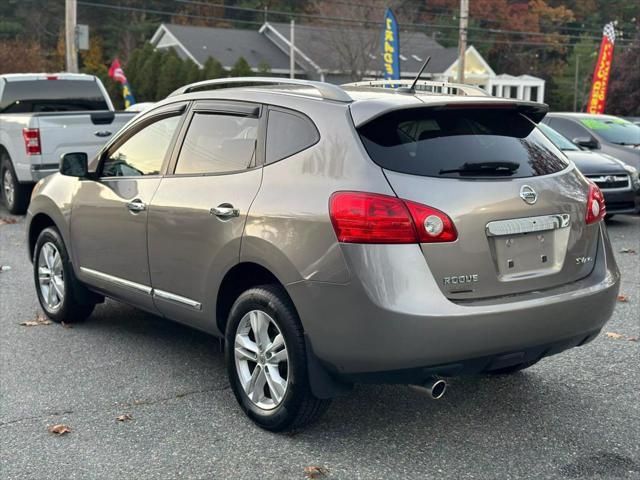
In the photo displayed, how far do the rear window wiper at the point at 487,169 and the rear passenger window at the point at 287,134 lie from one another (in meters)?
0.73

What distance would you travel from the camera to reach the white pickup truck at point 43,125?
12.1 metres

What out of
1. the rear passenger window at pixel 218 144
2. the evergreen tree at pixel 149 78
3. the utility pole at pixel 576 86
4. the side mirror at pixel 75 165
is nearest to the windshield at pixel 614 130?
the side mirror at pixel 75 165

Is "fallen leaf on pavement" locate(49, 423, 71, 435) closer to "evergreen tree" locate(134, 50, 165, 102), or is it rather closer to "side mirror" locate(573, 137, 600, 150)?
"side mirror" locate(573, 137, 600, 150)

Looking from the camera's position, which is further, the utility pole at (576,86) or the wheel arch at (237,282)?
the utility pole at (576,86)

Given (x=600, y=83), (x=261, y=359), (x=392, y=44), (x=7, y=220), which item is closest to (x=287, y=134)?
(x=261, y=359)

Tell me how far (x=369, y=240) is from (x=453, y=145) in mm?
718

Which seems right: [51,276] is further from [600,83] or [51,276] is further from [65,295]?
[600,83]

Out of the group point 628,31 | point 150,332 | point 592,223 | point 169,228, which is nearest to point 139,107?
point 150,332

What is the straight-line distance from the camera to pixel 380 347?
A: 3.78 meters

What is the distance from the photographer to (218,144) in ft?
15.9

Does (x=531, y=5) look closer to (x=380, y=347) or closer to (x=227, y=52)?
(x=227, y=52)

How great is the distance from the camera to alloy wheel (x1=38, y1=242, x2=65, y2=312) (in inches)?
256

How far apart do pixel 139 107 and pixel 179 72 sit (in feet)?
95.2

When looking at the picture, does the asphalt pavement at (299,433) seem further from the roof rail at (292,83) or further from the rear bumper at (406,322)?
the roof rail at (292,83)
